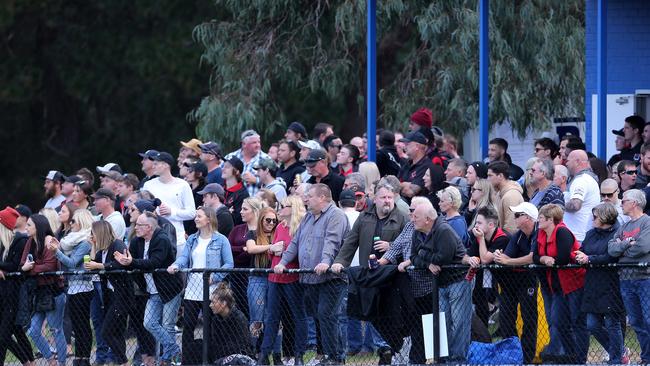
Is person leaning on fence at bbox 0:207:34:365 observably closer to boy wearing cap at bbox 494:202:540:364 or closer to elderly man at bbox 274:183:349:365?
elderly man at bbox 274:183:349:365

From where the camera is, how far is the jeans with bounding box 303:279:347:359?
48.1ft

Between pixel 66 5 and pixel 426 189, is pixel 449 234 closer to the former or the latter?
pixel 426 189

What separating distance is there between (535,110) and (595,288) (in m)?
11.0

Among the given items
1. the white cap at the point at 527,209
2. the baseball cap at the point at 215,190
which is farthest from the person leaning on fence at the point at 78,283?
the white cap at the point at 527,209

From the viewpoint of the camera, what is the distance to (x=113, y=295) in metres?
15.5

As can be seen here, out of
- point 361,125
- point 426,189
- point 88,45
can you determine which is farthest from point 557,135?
point 88,45

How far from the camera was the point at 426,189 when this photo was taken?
16.7m

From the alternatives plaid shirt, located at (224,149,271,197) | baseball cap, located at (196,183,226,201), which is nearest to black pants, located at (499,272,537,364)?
baseball cap, located at (196,183,226,201)

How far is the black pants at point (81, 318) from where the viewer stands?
15.7 metres

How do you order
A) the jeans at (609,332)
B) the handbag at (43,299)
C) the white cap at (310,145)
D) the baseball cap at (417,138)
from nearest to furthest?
the jeans at (609,332)
the handbag at (43,299)
the baseball cap at (417,138)
the white cap at (310,145)

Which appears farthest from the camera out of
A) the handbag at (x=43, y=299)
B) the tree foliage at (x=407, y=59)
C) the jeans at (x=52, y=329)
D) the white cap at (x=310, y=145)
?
the tree foliage at (x=407, y=59)

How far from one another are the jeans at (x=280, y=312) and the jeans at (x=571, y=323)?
2534mm

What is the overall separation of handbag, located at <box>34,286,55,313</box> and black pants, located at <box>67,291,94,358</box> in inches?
11.3

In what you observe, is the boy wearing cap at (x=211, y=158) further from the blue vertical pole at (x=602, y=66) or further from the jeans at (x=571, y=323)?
the jeans at (x=571, y=323)
